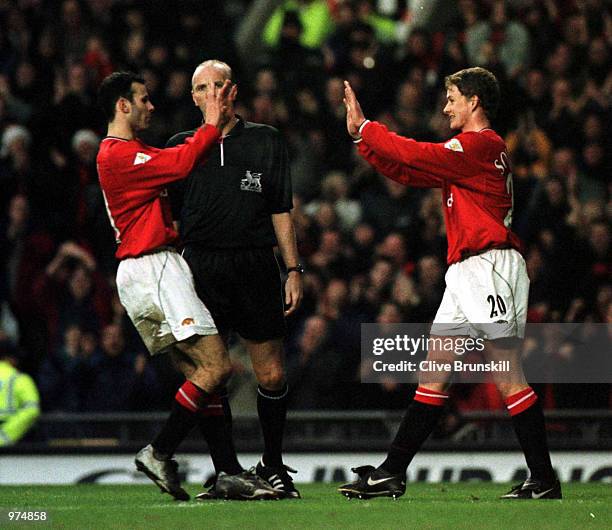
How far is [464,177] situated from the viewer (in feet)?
24.5

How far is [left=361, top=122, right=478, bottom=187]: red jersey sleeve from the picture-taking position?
24.4 ft

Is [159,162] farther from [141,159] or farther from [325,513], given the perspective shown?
[325,513]

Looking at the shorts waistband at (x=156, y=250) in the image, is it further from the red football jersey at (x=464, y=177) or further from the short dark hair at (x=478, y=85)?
the short dark hair at (x=478, y=85)

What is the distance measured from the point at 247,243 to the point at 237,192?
0.93 ft

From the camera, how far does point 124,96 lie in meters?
7.64

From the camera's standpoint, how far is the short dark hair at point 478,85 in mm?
7609

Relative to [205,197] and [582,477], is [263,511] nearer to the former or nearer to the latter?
[205,197]

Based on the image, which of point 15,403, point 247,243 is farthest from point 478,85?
point 15,403

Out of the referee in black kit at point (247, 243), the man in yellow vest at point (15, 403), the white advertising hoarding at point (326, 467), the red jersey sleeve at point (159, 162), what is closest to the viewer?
the red jersey sleeve at point (159, 162)

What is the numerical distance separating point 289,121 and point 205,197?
6727 mm

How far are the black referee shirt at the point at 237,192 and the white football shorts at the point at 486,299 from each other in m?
1.08

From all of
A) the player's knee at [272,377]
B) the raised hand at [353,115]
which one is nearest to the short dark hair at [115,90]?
the raised hand at [353,115]

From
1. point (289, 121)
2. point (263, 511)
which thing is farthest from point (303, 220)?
point (263, 511)

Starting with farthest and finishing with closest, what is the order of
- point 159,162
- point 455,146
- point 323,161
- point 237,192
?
point 323,161 < point 237,192 < point 455,146 < point 159,162
